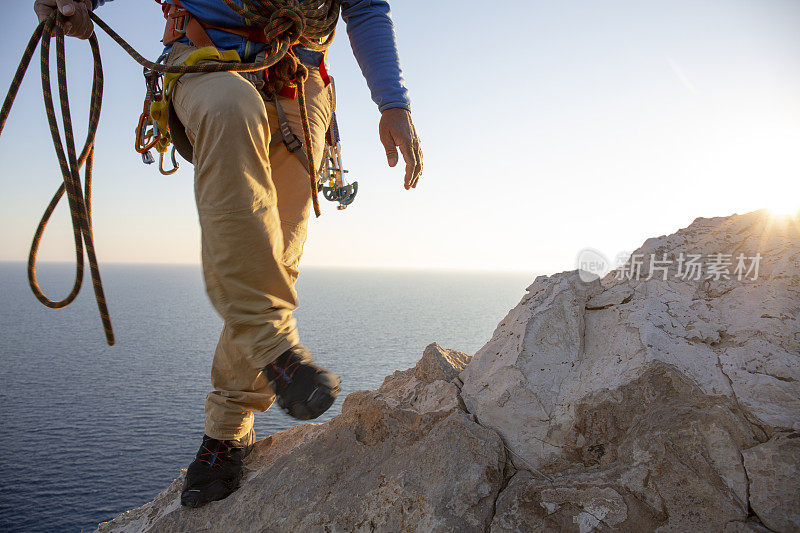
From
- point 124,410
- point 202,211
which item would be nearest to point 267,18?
point 202,211

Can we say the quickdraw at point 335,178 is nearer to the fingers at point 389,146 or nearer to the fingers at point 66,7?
the fingers at point 389,146

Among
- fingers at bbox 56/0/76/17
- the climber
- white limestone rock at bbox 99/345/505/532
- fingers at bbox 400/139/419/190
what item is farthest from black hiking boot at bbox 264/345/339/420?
fingers at bbox 56/0/76/17

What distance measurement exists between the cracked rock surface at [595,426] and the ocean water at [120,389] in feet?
76.6

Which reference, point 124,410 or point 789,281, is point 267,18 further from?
point 124,410

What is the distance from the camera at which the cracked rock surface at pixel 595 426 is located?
186 centimetres

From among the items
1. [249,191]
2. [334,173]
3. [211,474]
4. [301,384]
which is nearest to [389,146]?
[334,173]

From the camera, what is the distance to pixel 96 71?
243 centimetres

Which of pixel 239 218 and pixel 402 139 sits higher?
pixel 402 139

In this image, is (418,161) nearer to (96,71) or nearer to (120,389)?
(96,71)

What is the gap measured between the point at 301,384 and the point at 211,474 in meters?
1.62

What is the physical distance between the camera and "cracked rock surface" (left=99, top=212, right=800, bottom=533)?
1.86 meters

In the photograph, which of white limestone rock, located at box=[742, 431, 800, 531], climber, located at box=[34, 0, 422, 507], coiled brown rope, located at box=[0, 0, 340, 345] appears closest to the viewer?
white limestone rock, located at box=[742, 431, 800, 531]

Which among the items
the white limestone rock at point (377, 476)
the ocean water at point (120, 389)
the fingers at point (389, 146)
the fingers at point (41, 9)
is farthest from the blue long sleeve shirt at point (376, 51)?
the ocean water at point (120, 389)

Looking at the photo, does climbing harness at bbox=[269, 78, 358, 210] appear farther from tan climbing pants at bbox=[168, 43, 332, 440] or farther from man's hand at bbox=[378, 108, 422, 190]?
tan climbing pants at bbox=[168, 43, 332, 440]
